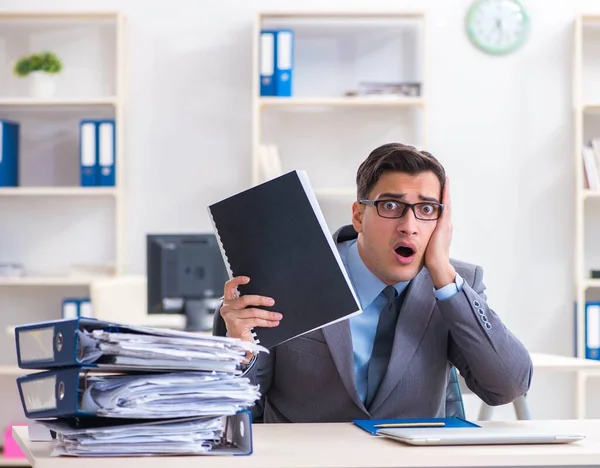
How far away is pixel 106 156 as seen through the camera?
440 centimetres

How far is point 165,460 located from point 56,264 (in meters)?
3.60

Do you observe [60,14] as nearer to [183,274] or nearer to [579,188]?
[183,274]

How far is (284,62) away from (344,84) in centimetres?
41

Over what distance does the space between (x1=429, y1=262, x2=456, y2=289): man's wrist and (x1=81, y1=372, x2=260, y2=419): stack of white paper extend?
1.66 feet

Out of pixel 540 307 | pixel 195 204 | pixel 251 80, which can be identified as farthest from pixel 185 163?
pixel 540 307

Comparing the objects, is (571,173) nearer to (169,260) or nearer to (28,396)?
(169,260)

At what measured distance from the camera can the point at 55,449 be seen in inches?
47.9

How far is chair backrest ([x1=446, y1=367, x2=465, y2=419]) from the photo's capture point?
1.85m

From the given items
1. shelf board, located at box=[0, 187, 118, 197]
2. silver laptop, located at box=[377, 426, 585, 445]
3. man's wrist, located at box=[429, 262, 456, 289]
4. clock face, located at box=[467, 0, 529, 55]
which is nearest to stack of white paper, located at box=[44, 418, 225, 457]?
silver laptop, located at box=[377, 426, 585, 445]

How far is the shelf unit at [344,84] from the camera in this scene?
4.61m

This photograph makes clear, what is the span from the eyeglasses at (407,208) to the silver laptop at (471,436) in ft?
1.46

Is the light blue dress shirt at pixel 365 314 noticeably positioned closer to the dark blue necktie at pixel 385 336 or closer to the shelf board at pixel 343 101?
the dark blue necktie at pixel 385 336

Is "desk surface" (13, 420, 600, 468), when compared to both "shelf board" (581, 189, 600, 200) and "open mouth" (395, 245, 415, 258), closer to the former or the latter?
"open mouth" (395, 245, 415, 258)

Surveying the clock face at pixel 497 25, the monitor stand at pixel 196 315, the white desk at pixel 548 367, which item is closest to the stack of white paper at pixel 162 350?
the white desk at pixel 548 367
